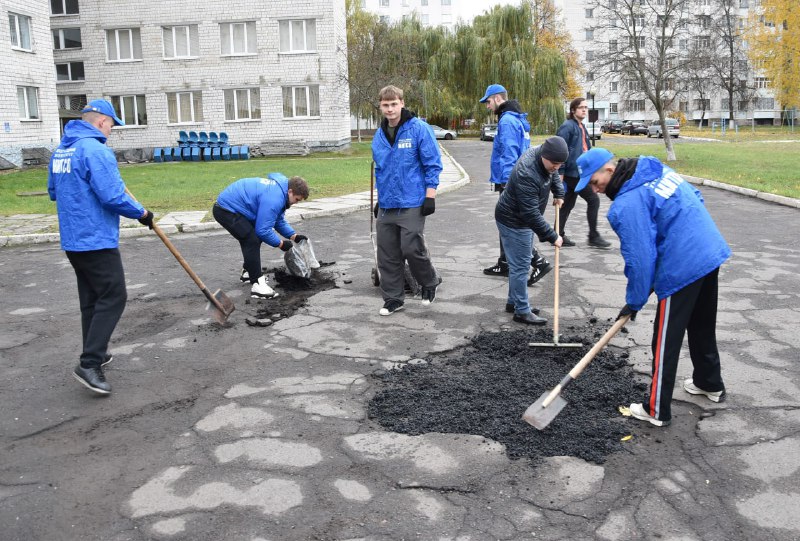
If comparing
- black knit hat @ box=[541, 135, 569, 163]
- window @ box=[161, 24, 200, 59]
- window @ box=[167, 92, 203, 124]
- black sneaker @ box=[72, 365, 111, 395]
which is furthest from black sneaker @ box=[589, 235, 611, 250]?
window @ box=[161, 24, 200, 59]

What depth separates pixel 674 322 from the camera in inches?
159

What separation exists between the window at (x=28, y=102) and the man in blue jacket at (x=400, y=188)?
2642 cm

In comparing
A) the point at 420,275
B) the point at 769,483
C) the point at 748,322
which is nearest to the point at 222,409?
the point at 420,275

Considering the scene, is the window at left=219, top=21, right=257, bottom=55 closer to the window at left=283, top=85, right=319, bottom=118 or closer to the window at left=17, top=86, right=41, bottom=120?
the window at left=283, top=85, right=319, bottom=118

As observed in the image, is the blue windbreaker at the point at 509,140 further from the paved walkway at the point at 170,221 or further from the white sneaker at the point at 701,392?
the paved walkway at the point at 170,221

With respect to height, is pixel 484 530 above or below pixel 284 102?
below

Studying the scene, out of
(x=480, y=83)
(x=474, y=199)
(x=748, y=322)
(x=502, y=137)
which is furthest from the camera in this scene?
(x=480, y=83)

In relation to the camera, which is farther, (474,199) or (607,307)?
(474,199)

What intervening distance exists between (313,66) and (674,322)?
103 ft

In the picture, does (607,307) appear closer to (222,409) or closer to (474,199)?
(222,409)

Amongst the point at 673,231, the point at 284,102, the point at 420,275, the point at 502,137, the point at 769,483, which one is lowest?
the point at 769,483

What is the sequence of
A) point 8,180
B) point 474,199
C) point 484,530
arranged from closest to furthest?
point 484,530, point 474,199, point 8,180

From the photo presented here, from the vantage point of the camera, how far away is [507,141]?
7676 millimetres

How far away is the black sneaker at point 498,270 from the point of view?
8.06m
